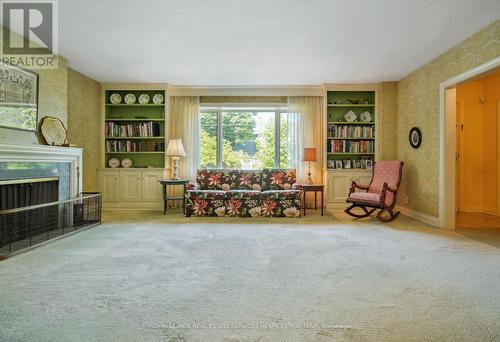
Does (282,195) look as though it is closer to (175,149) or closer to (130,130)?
(175,149)

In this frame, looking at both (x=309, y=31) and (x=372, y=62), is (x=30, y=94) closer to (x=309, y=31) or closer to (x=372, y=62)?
(x=309, y=31)

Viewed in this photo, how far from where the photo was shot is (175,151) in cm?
606

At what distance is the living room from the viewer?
6.53 feet

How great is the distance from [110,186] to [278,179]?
3412 mm

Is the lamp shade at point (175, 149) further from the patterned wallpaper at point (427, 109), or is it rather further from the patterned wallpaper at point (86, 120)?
the patterned wallpaper at point (427, 109)

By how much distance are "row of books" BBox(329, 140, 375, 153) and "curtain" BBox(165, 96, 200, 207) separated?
2836 mm

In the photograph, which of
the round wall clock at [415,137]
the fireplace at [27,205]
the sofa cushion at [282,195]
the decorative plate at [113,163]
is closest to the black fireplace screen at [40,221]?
the fireplace at [27,205]

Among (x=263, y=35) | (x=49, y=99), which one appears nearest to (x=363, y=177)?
(x=263, y=35)

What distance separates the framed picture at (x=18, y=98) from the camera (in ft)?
12.0

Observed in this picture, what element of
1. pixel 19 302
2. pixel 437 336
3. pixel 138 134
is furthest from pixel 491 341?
pixel 138 134

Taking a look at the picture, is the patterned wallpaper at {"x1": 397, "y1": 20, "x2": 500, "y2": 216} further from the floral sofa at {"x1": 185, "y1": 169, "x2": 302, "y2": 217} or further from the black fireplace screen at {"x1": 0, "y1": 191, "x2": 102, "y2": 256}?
the black fireplace screen at {"x1": 0, "y1": 191, "x2": 102, "y2": 256}

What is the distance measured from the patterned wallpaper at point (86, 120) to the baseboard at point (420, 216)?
599 cm

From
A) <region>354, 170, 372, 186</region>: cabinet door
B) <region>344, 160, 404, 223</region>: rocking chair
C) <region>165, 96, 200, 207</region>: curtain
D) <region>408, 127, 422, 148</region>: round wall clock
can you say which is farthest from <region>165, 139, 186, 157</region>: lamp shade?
<region>408, 127, 422, 148</region>: round wall clock

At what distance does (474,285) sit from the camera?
2.36 meters
